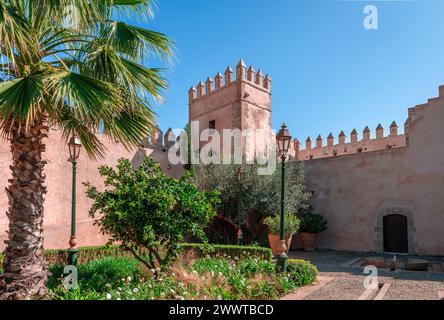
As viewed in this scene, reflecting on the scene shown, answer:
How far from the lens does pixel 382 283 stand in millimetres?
8578

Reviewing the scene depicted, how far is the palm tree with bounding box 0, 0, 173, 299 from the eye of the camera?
5.54 m

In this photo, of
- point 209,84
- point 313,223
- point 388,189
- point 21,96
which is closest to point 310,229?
point 313,223

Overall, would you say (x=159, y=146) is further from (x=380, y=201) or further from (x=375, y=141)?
(x=375, y=141)

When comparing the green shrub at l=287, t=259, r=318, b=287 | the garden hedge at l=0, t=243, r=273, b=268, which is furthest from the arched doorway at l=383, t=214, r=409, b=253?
the green shrub at l=287, t=259, r=318, b=287

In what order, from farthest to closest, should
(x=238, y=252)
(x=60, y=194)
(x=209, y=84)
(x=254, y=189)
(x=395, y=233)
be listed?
(x=209, y=84) < (x=254, y=189) < (x=395, y=233) < (x=60, y=194) < (x=238, y=252)

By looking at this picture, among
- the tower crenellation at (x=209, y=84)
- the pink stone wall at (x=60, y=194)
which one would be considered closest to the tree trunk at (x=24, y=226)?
the pink stone wall at (x=60, y=194)

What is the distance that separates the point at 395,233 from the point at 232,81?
1210 centimetres

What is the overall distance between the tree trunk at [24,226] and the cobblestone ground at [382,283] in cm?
497

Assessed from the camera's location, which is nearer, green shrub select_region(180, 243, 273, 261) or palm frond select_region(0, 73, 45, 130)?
palm frond select_region(0, 73, 45, 130)

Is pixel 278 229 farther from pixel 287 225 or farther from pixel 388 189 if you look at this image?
pixel 388 189

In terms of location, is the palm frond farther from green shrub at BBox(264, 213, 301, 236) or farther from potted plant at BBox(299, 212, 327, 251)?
potted plant at BBox(299, 212, 327, 251)

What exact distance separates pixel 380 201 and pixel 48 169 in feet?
46.5

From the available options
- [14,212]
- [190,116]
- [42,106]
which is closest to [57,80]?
[42,106]

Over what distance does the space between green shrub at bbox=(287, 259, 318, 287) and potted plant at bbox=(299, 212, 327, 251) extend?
840cm
